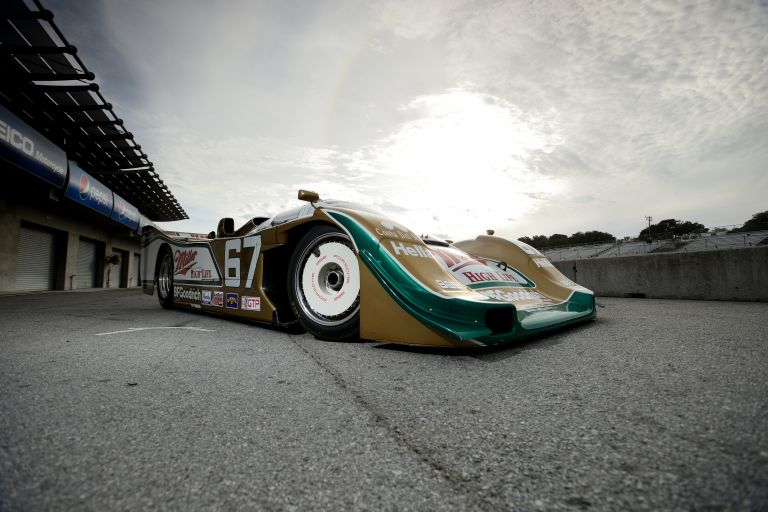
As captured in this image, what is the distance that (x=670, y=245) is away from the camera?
2884 cm

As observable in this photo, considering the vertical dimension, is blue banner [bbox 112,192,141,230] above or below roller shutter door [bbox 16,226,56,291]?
above

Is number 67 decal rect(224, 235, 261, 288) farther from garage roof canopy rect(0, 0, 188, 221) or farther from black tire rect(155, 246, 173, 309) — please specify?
garage roof canopy rect(0, 0, 188, 221)

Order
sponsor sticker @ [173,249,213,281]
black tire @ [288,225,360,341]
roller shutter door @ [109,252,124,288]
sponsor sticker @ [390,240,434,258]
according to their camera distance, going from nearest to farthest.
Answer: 1. sponsor sticker @ [390,240,434,258]
2. black tire @ [288,225,360,341]
3. sponsor sticker @ [173,249,213,281]
4. roller shutter door @ [109,252,124,288]

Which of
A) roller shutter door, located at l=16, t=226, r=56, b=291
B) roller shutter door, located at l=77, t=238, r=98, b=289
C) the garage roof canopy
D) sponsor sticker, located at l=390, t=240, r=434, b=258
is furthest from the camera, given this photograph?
roller shutter door, located at l=77, t=238, r=98, b=289

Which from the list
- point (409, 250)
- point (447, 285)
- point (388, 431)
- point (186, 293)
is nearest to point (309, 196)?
point (409, 250)

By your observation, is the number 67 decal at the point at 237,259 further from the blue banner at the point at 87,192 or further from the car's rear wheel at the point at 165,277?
the blue banner at the point at 87,192

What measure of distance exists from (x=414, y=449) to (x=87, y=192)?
15.4 m

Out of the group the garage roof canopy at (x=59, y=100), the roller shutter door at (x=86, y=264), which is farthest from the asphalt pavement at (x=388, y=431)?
the roller shutter door at (x=86, y=264)

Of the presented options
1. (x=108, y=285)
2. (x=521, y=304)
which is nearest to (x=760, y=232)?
(x=521, y=304)

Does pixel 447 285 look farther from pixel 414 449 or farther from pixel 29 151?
pixel 29 151

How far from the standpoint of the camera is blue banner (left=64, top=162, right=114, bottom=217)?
1080 centimetres

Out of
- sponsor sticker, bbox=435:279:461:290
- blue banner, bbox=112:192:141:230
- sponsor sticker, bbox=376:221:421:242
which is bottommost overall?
sponsor sticker, bbox=435:279:461:290

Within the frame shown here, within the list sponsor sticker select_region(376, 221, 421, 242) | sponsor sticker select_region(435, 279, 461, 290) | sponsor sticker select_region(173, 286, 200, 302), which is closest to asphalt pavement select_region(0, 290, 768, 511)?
sponsor sticker select_region(435, 279, 461, 290)

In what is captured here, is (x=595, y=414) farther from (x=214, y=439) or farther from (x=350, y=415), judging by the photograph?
(x=214, y=439)
